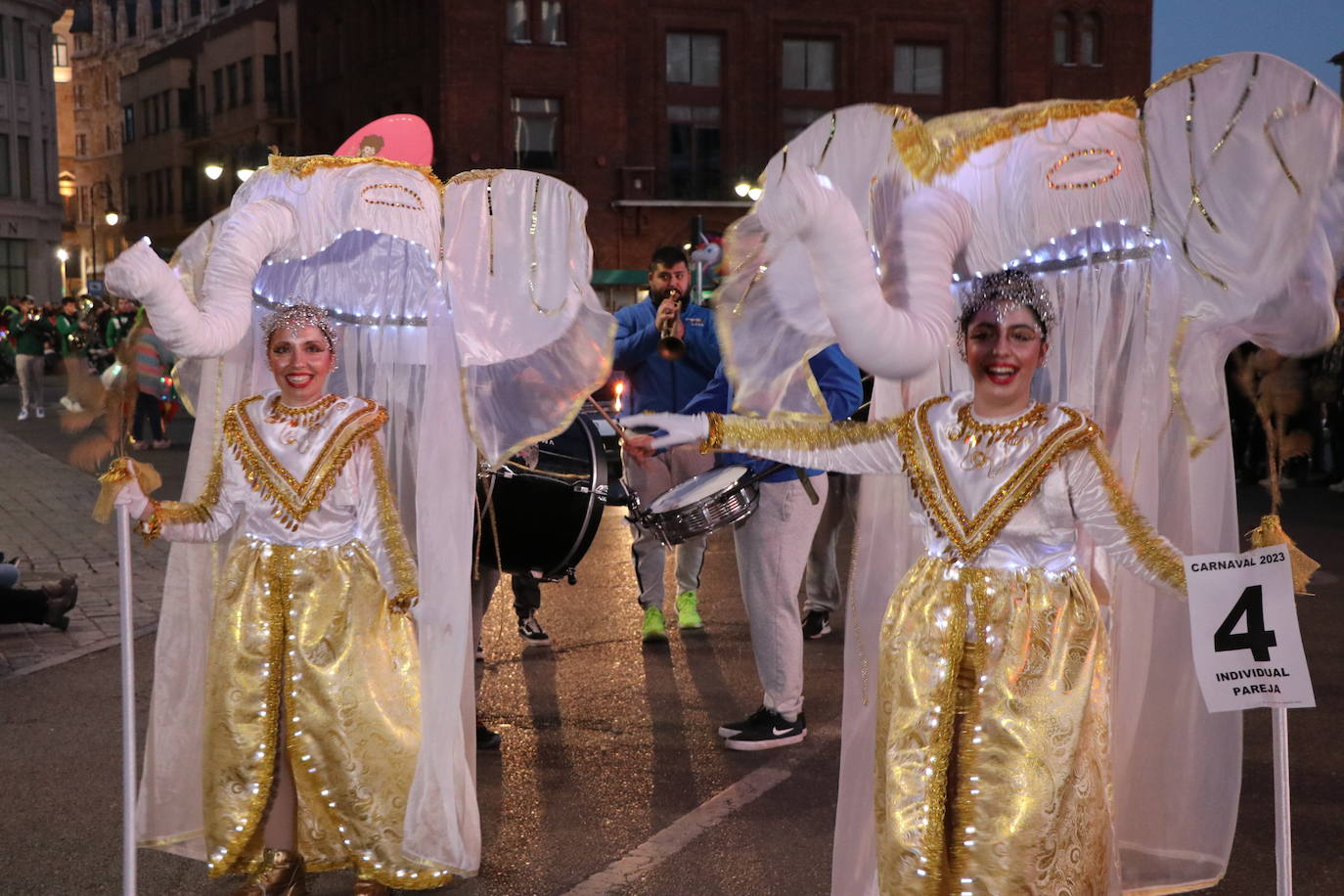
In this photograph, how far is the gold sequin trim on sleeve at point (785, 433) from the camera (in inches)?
151

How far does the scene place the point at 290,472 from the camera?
4312mm

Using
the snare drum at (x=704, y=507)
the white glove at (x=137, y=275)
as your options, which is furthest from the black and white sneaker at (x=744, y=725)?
the white glove at (x=137, y=275)

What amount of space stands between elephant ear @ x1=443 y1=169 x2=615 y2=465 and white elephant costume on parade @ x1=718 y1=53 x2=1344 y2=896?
26.1 inches

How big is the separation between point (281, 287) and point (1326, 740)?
4.49 metres

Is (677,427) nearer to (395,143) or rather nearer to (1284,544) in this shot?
(1284,544)

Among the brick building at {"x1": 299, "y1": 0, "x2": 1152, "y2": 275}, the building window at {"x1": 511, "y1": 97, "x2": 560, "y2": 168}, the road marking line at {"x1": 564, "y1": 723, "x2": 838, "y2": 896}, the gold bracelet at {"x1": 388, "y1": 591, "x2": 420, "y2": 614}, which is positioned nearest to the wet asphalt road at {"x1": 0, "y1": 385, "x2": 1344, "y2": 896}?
the road marking line at {"x1": 564, "y1": 723, "x2": 838, "y2": 896}

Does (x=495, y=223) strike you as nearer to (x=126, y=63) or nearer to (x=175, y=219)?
(x=175, y=219)

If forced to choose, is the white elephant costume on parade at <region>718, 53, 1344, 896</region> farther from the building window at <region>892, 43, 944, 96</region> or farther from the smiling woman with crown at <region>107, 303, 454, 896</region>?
the building window at <region>892, 43, 944, 96</region>

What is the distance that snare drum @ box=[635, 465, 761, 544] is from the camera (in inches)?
227

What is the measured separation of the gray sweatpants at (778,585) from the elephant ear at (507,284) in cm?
166

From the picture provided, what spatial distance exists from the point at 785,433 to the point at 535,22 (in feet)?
117

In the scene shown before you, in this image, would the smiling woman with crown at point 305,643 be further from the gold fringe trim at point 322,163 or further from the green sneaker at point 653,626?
the green sneaker at point 653,626

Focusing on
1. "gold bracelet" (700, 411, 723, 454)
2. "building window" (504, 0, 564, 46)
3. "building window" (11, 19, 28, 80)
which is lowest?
"gold bracelet" (700, 411, 723, 454)

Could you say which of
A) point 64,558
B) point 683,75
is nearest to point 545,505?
point 64,558
